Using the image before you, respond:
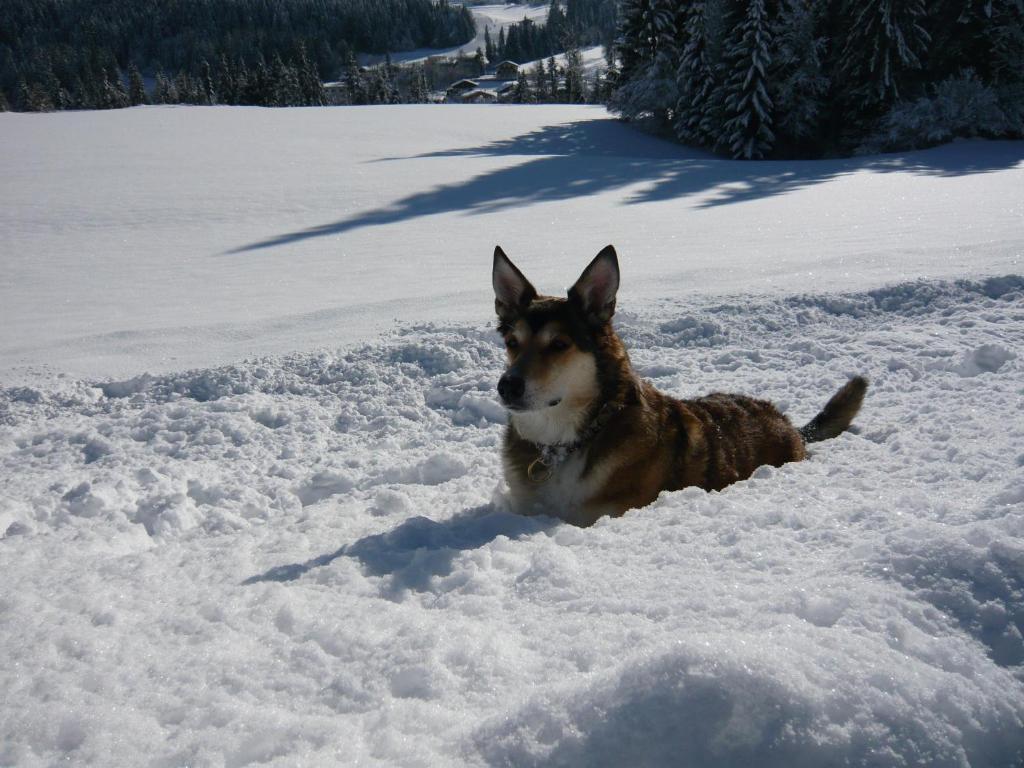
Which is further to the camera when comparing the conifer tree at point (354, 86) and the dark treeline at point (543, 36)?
the dark treeline at point (543, 36)

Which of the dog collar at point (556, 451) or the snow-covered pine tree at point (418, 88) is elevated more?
the snow-covered pine tree at point (418, 88)

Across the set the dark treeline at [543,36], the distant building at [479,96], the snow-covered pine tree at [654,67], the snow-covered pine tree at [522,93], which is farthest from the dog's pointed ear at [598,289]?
the dark treeline at [543,36]

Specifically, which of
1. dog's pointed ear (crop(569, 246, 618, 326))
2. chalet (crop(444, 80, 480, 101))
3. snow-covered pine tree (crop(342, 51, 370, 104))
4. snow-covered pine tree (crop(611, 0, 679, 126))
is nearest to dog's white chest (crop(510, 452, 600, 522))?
dog's pointed ear (crop(569, 246, 618, 326))

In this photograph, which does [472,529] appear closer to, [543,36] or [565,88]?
[565,88]

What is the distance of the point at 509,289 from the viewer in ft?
14.7

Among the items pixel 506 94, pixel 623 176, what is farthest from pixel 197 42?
pixel 623 176

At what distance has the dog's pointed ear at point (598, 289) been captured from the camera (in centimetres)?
409

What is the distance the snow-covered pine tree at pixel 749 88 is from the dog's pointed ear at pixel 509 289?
3158 centimetres

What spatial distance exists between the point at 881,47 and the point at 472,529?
35.2 m

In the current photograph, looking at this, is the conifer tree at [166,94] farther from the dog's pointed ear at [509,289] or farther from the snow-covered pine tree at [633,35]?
the dog's pointed ear at [509,289]

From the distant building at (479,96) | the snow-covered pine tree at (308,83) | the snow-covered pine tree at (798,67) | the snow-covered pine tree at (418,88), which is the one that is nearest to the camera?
the snow-covered pine tree at (798,67)

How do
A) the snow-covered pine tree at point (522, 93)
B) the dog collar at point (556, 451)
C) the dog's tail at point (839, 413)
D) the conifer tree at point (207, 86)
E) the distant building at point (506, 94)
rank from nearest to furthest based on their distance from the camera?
1. the dog collar at point (556, 451)
2. the dog's tail at point (839, 413)
3. the conifer tree at point (207, 86)
4. the snow-covered pine tree at point (522, 93)
5. the distant building at point (506, 94)

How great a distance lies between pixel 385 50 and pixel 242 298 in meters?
158

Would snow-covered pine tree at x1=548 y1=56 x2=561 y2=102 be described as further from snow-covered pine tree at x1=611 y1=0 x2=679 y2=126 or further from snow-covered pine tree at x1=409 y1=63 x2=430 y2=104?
snow-covered pine tree at x1=611 y1=0 x2=679 y2=126
